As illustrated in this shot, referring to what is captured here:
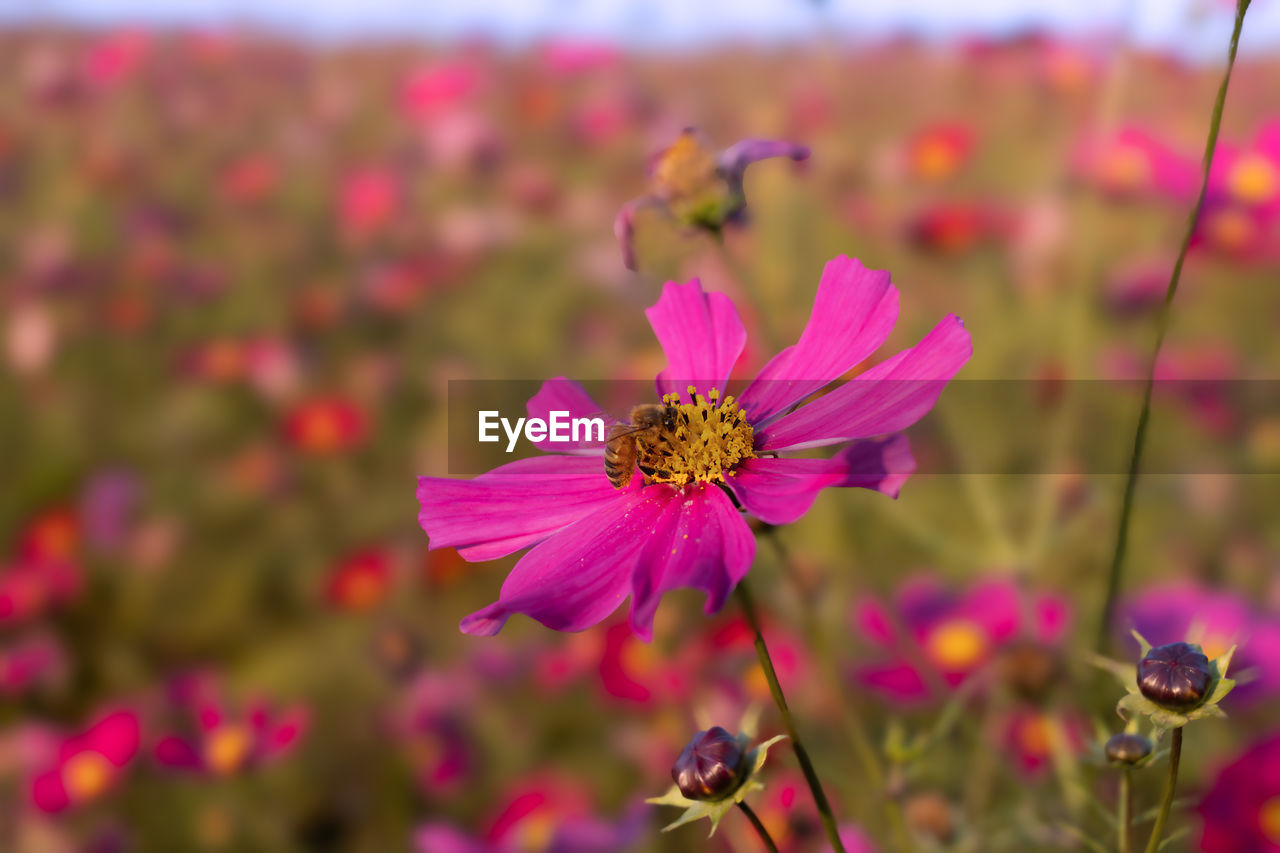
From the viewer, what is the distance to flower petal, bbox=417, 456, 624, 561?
0.97 ft

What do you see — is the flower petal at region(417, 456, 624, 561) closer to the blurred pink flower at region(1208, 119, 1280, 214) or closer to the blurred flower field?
the blurred flower field

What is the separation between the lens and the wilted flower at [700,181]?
1.39 feet

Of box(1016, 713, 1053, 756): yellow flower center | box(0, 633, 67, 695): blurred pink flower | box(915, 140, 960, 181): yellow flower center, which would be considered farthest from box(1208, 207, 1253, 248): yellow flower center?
box(0, 633, 67, 695): blurred pink flower

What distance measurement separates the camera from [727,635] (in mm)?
771

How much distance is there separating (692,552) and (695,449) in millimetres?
68

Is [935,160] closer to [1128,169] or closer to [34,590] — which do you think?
[1128,169]

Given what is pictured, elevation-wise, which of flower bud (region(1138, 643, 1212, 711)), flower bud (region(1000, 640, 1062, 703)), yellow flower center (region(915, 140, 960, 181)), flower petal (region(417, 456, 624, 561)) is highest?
yellow flower center (region(915, 140, 960, 181))

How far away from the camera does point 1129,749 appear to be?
247 mm

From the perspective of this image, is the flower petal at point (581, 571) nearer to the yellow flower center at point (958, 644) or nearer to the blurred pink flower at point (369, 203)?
the yellow flower center at point (958, 644)

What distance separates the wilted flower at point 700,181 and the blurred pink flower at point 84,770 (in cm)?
69

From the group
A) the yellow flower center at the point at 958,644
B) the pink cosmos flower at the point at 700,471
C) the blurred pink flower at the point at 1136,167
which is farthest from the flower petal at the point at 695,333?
the blurred pink flower at the point at 1136,167

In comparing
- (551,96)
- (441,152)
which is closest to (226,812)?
(441,152)

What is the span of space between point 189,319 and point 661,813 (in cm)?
116

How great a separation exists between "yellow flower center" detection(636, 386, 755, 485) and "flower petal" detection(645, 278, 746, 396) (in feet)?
0.07
